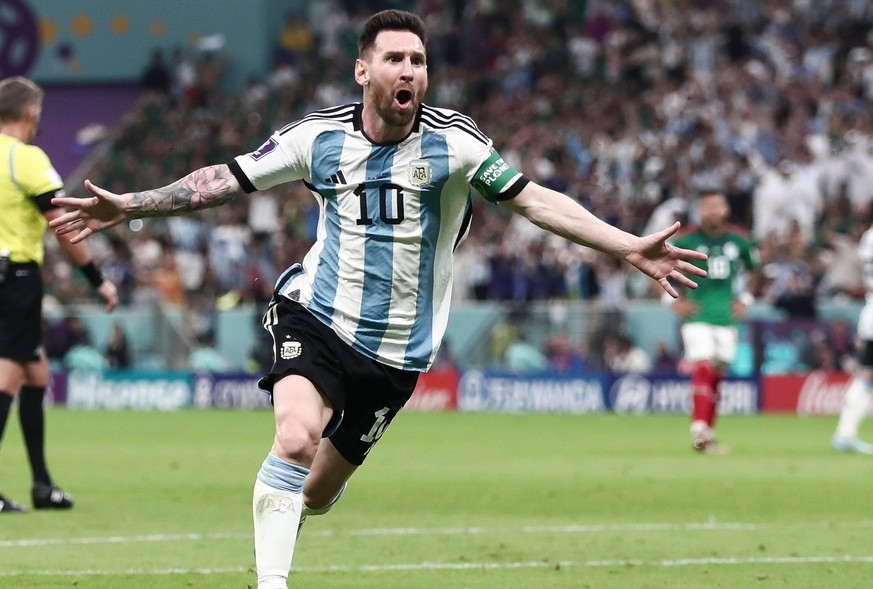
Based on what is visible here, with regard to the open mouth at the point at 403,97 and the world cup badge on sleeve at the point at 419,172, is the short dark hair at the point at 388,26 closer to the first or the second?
the open mouth at the point at 403,97

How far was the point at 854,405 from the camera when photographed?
1545 cm

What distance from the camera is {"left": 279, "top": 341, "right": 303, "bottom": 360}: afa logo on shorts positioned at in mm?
6773

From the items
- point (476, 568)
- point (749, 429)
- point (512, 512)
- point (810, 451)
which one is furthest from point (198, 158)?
point (476, 568)

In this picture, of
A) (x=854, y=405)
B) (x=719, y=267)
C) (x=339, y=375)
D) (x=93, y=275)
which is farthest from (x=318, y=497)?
(x=719, y=267)

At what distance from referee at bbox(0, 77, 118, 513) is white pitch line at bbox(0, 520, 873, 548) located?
4.77ft

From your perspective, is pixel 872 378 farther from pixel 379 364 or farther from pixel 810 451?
pixel 379 364

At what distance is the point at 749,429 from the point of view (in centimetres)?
2000

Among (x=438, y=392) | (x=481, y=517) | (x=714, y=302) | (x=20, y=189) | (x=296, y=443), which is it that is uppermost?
(x=20, y=189)

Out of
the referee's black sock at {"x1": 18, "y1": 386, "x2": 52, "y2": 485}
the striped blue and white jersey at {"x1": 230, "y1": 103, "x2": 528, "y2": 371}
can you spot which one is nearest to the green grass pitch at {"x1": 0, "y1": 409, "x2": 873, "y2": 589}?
the referee's black sock at {"x1": 18, "y1": 386, "x2": 52, "y2": 485}

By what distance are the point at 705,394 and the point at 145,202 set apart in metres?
9.80

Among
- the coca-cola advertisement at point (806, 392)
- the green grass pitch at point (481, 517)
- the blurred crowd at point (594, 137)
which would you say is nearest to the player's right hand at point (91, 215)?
the green grass pitch at point (481, 517)

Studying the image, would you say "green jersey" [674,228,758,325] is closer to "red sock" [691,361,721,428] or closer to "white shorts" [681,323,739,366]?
"white shorts" [681,323,739,366]

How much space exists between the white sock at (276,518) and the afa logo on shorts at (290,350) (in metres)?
0.49

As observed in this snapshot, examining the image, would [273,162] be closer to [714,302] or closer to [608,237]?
[608,237]
